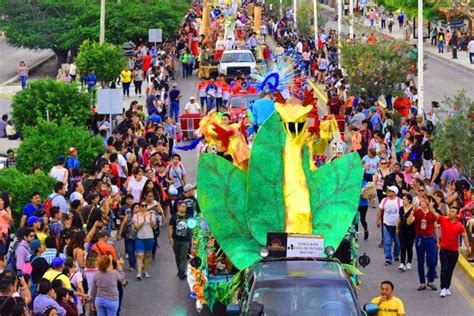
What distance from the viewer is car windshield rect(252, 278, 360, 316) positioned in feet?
50.3

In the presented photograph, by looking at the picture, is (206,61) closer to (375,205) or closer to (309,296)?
(375,205)

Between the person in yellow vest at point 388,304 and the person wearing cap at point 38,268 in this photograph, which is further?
the person wearing cap at point 38,268

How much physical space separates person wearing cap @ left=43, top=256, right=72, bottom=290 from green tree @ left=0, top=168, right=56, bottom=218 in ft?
19.9

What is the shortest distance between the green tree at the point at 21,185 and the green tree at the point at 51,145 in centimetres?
303

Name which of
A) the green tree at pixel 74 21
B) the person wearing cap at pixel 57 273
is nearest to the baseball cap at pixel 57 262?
the person wearing cap at pixel 57 273

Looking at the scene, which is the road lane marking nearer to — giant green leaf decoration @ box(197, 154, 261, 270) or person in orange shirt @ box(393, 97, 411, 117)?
giant green leaf decoration @ box(197, 154, 261, 270)

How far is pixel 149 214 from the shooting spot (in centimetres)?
2198

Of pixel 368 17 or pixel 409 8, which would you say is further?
pixel 368 17

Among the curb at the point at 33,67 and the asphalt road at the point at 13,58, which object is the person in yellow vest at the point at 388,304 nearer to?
the curb at the point at 33,67

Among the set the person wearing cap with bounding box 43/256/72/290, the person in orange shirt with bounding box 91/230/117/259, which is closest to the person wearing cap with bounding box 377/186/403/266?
the person in orange shirt with bounding box 91/230/117/259

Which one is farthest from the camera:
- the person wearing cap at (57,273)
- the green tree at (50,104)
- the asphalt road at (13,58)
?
the asphalt road at (13,58)

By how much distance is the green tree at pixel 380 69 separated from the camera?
37.9m

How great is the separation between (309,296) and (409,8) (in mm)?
59341

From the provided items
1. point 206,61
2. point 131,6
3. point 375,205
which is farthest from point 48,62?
point 375,205
